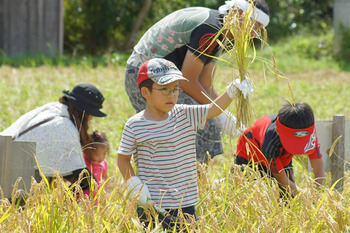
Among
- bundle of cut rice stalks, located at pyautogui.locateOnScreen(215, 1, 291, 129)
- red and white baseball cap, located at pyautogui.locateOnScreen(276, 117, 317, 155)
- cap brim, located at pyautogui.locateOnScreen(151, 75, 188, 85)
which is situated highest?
bundle of cut rice stalks, located at pyautogui.locateOnScreen(215, 1, 291, 129)

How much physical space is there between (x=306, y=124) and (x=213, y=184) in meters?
0.64

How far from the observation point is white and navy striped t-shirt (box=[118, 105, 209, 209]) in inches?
106

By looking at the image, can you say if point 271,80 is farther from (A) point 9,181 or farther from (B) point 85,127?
(A) point 9,181

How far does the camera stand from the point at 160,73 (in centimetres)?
271

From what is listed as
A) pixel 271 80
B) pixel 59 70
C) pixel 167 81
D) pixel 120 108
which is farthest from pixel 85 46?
pixel 167 81

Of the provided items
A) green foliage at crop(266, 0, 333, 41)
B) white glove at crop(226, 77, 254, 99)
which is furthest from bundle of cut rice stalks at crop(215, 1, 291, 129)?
green foliage at crop(266, 0, 333, 41)

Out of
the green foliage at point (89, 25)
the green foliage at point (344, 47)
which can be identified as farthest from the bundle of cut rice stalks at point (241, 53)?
the green foliage at point (89, 25)

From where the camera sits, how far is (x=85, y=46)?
41.4 ft

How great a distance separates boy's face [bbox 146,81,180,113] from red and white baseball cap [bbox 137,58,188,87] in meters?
0.05

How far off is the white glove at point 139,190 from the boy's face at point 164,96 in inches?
14.8

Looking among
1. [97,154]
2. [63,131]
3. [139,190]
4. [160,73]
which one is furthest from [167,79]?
[97,154]

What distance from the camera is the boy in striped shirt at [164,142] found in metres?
2.70

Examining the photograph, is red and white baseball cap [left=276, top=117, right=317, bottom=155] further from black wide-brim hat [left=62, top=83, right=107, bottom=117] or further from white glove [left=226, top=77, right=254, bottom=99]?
black wide-brim hat [left=62, top=83, right=107, bottom=117]

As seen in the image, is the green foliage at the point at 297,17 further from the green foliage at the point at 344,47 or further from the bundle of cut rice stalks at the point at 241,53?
the bundle of cut rice stalks at the point at 241,53
